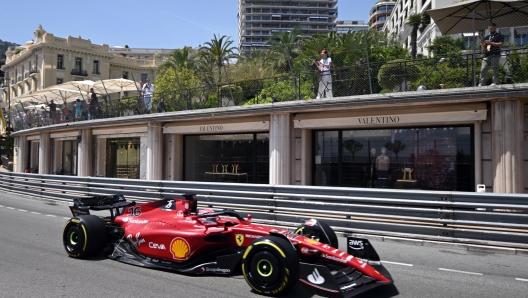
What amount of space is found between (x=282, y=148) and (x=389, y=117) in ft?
11.8

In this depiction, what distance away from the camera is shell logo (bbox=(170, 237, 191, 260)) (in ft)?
21.7

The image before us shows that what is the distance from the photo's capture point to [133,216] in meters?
7.71

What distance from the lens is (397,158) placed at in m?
14.0

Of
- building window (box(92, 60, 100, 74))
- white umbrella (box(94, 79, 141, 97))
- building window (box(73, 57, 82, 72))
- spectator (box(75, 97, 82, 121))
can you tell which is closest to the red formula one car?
spectator (box(75, 97, 82, 121))

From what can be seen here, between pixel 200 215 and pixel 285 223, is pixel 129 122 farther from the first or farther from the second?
pixel 200 215

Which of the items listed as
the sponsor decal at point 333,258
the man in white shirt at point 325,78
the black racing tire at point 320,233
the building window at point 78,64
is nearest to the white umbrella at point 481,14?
the man in white shirt at point 325,78

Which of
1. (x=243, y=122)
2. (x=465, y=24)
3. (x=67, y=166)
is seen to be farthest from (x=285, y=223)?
(x=67, y=166)

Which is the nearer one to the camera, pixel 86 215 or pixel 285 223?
pixel 86 215

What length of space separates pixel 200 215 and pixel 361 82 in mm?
8236

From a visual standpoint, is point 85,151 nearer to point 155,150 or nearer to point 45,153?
point 45,153

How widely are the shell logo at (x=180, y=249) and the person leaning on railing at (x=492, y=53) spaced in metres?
8.67

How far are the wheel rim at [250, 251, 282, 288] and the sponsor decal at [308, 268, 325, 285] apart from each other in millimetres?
364

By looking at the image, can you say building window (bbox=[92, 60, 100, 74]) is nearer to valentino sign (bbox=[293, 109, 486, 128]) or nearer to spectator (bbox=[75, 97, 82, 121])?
spectator (bbox=[75, 97, 82, 121])

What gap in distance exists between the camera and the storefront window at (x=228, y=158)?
17.1 m
